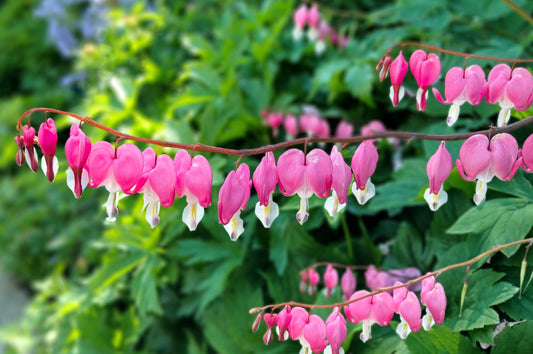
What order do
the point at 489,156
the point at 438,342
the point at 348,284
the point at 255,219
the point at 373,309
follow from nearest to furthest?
the point at 489,156 < the point at 373,309 < the point at 438,342 < the point at 348,284 < the point at 255,219

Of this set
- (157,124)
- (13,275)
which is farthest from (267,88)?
(13,275)

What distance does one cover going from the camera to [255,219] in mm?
1727

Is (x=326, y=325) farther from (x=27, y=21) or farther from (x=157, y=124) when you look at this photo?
(x=27, y=21)

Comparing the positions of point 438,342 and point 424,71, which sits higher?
point 424,71

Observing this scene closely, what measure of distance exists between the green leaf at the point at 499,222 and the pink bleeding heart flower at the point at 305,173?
447 millimetres

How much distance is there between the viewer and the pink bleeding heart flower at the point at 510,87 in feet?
2.99

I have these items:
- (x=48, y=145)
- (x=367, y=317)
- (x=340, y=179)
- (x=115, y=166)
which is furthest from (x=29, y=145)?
(x=367, y=317)

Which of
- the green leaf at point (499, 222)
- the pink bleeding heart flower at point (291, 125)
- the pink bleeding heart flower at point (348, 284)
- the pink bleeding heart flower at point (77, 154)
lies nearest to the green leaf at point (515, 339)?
the green leaf at point (499, 222)

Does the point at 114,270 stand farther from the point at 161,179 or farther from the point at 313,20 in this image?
the point at 313,20

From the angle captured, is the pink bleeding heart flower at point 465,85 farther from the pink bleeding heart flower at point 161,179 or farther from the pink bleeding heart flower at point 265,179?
the pink bleeding heart flower at point 161,179

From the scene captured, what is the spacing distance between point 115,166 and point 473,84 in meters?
0.64

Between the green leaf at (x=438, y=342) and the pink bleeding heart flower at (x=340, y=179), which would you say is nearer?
the pink bleeding heart flower at (x=340, y=179)

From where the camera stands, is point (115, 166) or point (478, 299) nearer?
point (115, 166)

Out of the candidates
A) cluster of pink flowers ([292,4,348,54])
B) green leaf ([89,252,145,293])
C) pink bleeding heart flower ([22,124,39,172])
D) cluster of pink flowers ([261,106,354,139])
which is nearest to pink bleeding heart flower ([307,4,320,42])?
cluster of pink flowers ([292,4,348,54])
